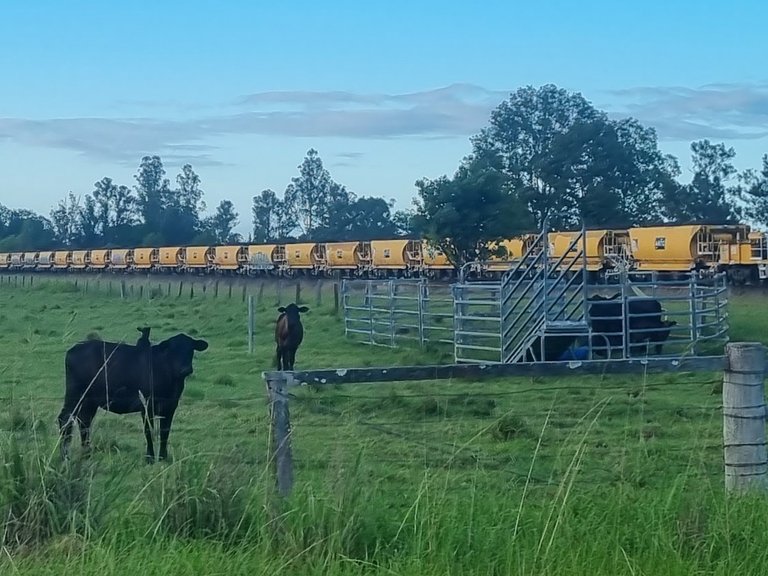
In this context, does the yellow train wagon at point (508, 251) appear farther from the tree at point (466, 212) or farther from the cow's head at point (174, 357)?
the cow's head at point (174, 357)

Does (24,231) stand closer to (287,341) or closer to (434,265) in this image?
(434,265)

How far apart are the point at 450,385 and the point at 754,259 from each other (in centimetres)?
2948

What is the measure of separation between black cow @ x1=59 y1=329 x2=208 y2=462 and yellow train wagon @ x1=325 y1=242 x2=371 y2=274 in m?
50.2

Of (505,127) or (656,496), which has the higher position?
(505,127)

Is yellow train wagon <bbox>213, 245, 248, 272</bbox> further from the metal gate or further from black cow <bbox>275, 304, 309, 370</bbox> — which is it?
black cow <bbox>275, 304, 309, 370</bbox>

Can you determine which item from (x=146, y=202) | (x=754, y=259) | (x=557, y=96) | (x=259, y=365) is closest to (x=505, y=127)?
(x=557, y=96)

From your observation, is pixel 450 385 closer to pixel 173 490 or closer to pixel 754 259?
pixel 173 490

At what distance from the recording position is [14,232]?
13938 cm

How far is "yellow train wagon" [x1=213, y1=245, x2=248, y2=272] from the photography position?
231 ft

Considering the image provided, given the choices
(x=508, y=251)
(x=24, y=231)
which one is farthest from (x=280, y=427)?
(x=24, y=231)

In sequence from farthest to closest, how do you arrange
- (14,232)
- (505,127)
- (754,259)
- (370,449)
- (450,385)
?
(14,232)
(505,127)
(754,259)
(450,385)
(370,449)

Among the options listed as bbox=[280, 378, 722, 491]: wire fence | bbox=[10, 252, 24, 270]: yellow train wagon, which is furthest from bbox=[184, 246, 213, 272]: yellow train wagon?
bbox=[280, 378, 722, 491]: wire fence

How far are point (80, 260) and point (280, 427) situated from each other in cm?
8108

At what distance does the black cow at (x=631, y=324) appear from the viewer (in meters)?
18.5
